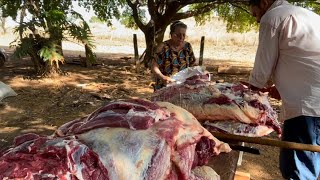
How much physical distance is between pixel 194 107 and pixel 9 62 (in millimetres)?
12798

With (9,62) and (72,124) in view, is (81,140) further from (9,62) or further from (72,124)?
(9,62)

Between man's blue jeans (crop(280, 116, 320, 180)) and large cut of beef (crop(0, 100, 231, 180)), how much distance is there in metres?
0.92

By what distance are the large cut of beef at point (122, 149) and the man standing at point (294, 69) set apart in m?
0.90

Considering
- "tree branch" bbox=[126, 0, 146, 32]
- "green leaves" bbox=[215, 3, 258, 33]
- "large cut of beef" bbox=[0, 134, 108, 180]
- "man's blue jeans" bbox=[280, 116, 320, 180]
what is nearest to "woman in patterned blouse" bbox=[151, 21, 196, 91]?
"man's blue jeans" bbox=[280, 116, 320, 180]

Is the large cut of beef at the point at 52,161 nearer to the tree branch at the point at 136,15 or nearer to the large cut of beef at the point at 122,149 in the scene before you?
the large cut of beef at the point at 122,149

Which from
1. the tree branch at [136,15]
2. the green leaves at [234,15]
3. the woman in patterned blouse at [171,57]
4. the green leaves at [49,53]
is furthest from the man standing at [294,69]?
the green leaves at [234,15]

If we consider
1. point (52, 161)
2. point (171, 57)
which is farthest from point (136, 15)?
point (52, 161)

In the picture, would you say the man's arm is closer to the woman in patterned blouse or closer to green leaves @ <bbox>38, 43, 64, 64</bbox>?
the woman in patterned blouse

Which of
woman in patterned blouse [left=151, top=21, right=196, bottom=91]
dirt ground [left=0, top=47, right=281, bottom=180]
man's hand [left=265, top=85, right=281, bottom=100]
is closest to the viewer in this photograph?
man's hand [left=265, top=85, right=281, bottom=100]

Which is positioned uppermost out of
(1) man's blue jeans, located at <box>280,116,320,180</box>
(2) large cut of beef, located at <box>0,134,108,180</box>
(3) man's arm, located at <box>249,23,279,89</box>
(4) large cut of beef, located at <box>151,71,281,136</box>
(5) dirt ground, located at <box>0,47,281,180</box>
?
(3) man's arm, located at <box>249,23,279,89</box>

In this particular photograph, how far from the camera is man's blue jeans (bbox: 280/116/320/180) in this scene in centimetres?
273

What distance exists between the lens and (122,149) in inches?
64.8

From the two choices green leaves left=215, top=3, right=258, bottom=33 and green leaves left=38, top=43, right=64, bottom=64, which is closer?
green leaves left=38, top=43, right=64, bottom=64

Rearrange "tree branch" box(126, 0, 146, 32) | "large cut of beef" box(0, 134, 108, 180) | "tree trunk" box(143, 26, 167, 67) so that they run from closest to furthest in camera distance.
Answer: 1. "large cut of beef" box(0, 134, 108, 180)
2. "tree trunk" box(143, 26, 167, 67)
3. "tree branch" box(126, 0, 146, 32)
